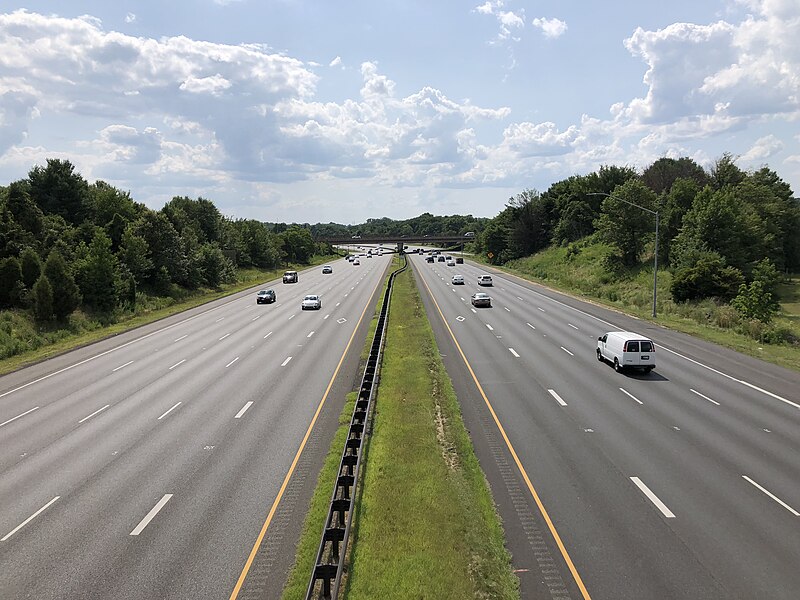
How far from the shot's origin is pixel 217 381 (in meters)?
26.7

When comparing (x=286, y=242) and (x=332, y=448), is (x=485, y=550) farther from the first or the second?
(x=286, y=242)

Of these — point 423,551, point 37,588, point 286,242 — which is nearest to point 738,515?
point 423,551

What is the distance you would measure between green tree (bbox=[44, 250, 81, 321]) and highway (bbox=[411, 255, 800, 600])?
30.5m

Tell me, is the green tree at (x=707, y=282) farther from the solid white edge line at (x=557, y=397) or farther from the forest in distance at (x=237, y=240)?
the solid white edge line at (x=557, y=397)

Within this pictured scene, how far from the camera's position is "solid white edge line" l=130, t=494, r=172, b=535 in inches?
509

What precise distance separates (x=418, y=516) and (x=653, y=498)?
20.8 feet

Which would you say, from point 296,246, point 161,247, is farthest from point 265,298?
point 296,246

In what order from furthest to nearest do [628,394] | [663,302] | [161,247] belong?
[161,247]
[663,302]
[628,394]

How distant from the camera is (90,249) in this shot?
5369cm

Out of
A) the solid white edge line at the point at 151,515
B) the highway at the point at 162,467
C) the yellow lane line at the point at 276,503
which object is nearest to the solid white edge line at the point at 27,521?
the highway at the point at 162,467

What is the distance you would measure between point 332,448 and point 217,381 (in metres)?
11.2

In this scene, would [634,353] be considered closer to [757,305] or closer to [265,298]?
[757,305]

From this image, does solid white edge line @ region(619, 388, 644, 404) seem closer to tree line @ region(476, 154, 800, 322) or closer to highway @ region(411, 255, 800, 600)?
highway @ region(411, 255, 800, 600)

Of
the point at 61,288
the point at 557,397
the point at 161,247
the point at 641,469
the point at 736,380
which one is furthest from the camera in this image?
the point at 161,247
